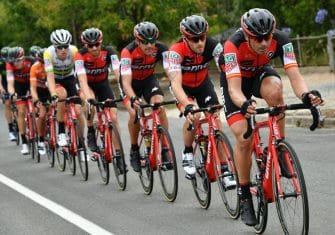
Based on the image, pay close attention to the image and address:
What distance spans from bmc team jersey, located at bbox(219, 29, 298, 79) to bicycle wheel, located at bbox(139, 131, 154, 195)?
285 centimetres

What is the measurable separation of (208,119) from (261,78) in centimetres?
113

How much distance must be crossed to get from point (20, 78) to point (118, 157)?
5671 mm

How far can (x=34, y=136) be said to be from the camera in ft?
46.6

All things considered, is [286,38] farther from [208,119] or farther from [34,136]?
[34,136]

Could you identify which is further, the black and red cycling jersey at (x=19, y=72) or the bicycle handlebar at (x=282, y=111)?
the black and red cycling jersey at (x=19, y=72)

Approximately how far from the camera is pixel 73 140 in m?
11.5

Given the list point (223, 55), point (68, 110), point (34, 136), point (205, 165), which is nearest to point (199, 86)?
point (205, 165)

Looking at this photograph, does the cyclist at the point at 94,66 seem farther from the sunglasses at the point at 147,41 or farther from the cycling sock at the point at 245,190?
the cycling sock at the point at 245,190

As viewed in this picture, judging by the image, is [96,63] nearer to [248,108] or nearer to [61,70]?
[61,70]

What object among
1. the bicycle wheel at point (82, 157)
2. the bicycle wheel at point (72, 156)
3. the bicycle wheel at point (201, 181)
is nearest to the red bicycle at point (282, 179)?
the bicycle wheel at point (201, 181)

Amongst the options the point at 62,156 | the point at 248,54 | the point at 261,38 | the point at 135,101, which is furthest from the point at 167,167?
the point at 62,156

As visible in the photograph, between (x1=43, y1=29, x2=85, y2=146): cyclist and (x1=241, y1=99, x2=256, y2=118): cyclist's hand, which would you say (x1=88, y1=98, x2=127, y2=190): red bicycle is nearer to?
(x1=43, y1=29, x2=85, y2=146): cyclist

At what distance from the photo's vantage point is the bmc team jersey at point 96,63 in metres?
10.6

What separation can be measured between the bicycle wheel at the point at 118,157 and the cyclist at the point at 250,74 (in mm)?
3105
